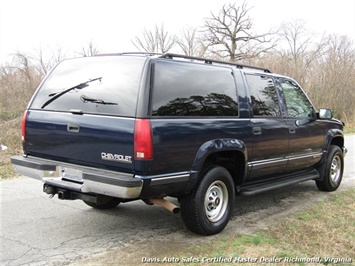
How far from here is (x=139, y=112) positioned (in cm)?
363

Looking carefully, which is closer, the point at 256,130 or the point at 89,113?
the point at 89,113

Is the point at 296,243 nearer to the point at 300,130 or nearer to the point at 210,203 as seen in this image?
the point at 210,203

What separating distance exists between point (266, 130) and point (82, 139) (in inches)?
101

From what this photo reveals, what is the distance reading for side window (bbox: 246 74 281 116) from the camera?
5.16 metres

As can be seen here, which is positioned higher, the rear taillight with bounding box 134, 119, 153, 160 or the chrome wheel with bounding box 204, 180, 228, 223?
→ the rear taillight with bounding box 134, 119, 153, 160

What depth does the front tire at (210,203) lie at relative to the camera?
421 centimetres

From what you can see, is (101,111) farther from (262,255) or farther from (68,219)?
(262,255)

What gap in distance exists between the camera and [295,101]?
6.11m

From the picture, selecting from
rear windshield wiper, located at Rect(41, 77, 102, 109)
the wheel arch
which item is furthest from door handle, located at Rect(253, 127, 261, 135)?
rear windshield wiper, located at Rect(41, 77, 102, 109)

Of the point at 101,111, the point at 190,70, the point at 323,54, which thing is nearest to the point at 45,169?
the point at 101,111

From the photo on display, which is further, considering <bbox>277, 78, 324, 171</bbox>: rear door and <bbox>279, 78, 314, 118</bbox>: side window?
<bbox>279, 78, 314, 118</bbox>: side window

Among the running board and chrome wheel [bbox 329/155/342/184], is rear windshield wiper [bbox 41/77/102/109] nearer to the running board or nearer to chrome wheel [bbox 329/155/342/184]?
the running board

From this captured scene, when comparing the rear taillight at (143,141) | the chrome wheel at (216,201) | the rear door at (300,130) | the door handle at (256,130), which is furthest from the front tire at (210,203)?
the rear door at (300,130)

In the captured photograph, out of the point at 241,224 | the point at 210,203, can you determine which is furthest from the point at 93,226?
the point at 241,224
